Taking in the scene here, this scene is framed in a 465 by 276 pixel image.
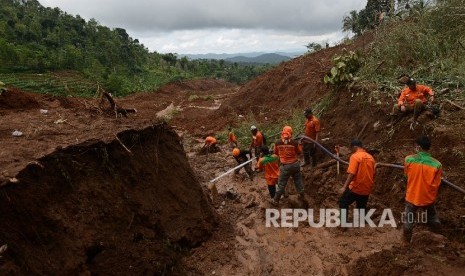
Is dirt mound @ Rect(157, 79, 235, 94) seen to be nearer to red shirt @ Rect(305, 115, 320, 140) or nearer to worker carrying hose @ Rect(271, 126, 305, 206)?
red shirt @ Rect(305, 115, 320, 140)

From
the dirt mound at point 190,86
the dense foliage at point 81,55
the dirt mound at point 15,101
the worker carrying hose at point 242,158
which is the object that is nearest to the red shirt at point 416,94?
the worker carrying hose at point 242,158

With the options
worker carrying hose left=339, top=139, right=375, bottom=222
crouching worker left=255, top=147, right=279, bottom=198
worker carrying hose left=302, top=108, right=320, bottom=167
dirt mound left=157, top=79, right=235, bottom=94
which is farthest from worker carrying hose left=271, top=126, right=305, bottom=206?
dirt mound left=157, top=79, right=235, bottom=94

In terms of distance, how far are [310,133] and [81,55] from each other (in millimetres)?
35190

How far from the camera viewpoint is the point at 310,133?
8828mm

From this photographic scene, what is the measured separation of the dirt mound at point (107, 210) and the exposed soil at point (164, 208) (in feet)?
0.05

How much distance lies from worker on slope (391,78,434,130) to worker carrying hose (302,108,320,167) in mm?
1798

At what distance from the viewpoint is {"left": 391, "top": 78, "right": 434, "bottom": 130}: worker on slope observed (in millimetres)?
7277

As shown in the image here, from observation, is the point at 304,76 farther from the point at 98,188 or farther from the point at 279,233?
the point at 98,188

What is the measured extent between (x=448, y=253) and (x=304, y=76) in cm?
1426

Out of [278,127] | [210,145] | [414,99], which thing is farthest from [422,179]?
[278,127]

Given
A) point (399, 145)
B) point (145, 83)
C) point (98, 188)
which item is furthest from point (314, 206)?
point (145, 83)

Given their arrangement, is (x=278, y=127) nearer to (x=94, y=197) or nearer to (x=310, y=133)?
(x=310, y=133)

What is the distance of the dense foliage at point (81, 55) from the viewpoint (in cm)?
3164

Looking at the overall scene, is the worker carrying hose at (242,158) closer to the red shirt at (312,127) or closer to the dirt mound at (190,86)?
the red shirt at (312,127)
